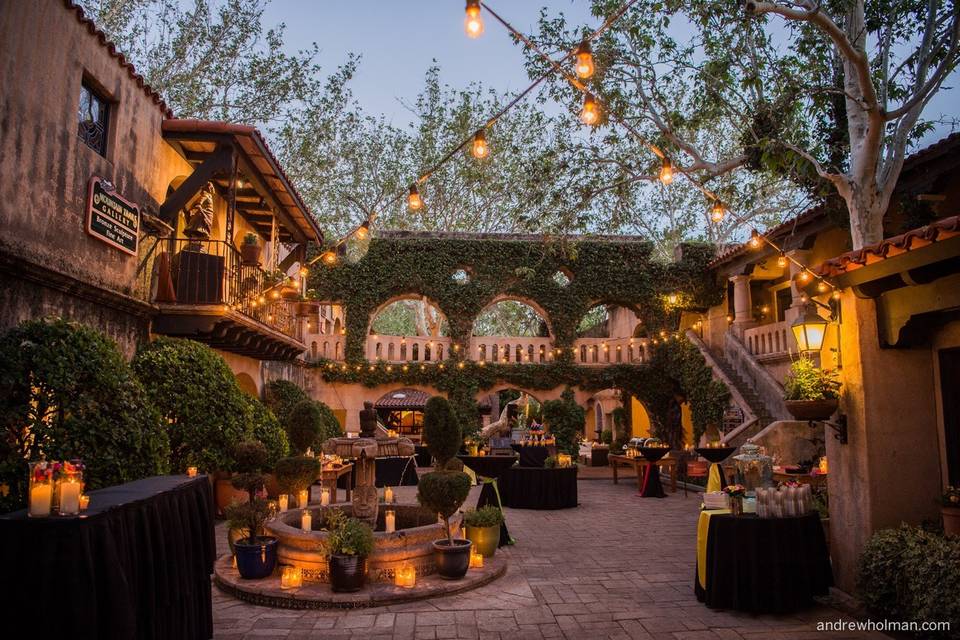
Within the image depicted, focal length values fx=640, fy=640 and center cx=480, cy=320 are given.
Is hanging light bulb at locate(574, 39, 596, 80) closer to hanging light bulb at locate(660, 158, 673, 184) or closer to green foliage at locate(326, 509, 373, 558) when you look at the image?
hanging light bulb at locate(660, 158, 673, 184)

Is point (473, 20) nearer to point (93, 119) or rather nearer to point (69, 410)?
point (69, 410)

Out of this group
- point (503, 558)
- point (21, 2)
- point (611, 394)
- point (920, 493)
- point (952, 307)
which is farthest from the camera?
point (611, 394)

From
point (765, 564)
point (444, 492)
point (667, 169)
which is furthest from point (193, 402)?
point (765, 564)

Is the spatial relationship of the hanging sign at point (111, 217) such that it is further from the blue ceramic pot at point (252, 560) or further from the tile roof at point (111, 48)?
the blue ceramic pot at point (252, 560)

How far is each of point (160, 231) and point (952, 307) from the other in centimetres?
1053

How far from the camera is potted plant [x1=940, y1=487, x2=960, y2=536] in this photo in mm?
5203

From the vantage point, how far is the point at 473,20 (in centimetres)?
469

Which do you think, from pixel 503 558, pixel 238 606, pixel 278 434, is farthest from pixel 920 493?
pixel 278 434

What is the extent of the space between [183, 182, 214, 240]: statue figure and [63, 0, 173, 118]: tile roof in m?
1.63

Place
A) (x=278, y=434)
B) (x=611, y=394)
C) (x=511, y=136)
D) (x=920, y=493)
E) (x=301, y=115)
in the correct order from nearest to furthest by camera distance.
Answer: (x=920, y=493) < (x=278, y=434) < (x=301, y=115) < (x=511, y=136) < (x=611, y=394)

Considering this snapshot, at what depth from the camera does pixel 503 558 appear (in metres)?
8.05

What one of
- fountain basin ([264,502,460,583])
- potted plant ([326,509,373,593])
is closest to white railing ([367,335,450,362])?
fountain basin ([264,502,460,583])

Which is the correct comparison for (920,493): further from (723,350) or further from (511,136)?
(511,136)

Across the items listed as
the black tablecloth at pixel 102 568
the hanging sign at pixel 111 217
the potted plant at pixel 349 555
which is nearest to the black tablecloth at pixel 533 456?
the potted plant at pixel 349 555
